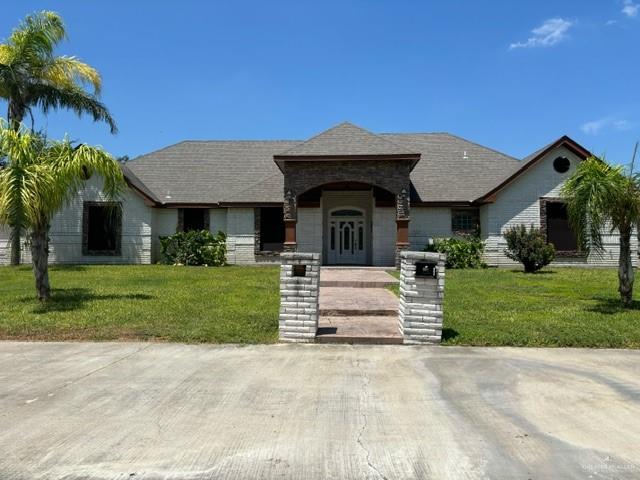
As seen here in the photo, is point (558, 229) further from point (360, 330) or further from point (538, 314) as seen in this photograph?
point (360, 330)

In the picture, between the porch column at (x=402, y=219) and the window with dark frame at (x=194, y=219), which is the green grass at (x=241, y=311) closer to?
the porch column at (x=402, y=219)

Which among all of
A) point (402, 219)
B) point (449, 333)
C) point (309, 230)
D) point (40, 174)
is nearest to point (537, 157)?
point (402, 219)

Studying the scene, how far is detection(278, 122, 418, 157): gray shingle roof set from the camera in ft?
70.3

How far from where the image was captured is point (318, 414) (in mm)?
5289

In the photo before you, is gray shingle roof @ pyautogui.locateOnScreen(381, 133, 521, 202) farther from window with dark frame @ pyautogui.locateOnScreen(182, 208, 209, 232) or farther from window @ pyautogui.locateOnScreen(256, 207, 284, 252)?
window with dark frame @ pyautogui.locateOnScreen(182, 208, 209, 232)

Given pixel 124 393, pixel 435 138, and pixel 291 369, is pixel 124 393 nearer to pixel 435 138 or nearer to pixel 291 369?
pixel 291 369

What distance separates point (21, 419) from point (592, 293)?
1389cm

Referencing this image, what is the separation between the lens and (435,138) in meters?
29.7

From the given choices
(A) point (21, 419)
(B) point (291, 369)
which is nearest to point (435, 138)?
(B) point (291, 369)

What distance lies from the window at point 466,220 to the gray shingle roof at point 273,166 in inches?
27.0

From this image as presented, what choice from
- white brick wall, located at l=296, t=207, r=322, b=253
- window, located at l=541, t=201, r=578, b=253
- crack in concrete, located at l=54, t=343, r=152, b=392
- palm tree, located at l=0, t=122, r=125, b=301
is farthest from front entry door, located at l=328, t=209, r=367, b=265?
crack in concrete, located at l=54, t=343, r=152, b=392

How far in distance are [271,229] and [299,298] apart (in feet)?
54.1

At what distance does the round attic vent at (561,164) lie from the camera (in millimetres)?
23625

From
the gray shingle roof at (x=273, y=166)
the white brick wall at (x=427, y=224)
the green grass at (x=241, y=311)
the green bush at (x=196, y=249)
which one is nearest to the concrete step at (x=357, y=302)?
the green grass at (x=241, y=311)
